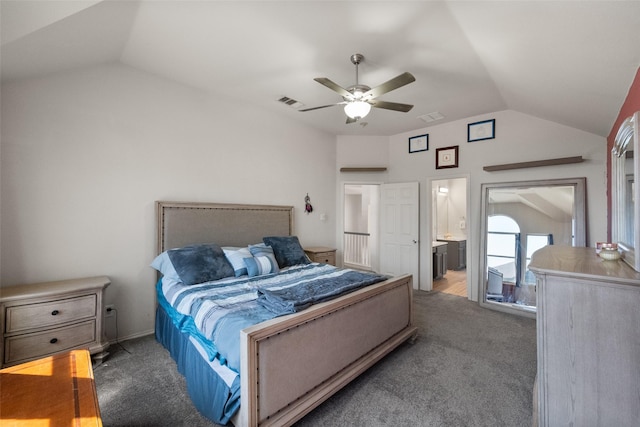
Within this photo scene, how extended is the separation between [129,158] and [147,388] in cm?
234

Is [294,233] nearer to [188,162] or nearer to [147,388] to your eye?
[188,162]

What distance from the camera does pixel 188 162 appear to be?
3.45 m

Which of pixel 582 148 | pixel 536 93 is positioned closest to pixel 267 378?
pixel 536 93

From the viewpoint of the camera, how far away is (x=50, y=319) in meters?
2.27

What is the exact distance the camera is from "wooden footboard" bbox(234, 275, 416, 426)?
1558 millimetres

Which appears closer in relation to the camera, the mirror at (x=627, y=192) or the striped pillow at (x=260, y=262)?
the mirror at (x=627, y=192)

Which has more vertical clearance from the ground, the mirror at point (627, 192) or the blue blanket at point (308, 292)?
the mirror at point (627, 192)

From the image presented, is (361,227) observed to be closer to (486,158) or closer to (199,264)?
(486,158)

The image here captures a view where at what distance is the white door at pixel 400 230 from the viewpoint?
4961 mm

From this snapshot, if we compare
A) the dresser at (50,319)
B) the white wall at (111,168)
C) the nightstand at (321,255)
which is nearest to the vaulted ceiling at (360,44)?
the white wall at (111,168)

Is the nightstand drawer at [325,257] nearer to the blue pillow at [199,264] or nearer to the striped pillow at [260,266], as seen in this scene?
the striped pillow at [260,266]

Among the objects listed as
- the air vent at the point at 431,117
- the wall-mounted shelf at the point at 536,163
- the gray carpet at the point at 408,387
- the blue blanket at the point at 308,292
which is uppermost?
the air vent at the point at 431,117

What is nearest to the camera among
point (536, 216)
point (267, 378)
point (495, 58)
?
point (267, 378)

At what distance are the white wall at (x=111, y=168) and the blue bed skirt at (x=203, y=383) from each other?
103 cm
